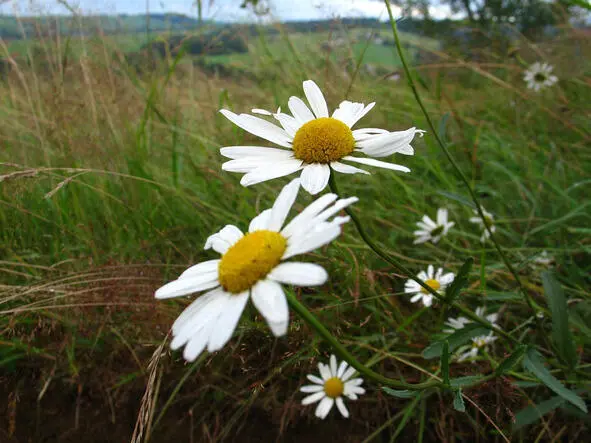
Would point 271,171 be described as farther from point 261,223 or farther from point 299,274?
point 299,274

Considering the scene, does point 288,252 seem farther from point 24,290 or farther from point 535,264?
point 535,264

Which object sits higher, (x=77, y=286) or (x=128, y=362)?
(x=77, y=286)

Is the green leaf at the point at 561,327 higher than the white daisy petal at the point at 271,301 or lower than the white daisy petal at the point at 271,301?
lower

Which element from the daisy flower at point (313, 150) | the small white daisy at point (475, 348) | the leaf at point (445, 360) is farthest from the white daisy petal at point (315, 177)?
the small white daisy at point (475, 348)

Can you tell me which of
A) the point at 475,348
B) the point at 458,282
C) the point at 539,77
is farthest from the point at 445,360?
the point at 539,77

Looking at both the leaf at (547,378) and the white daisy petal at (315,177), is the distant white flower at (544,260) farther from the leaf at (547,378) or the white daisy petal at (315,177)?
the white daisy petal at (315,177)

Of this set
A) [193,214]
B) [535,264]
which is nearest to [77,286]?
[193,214]

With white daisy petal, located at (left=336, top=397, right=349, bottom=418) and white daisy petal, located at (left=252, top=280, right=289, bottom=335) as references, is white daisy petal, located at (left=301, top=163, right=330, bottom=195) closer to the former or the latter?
white daisy petal, located at (left=252, top=280, right=289, bottom=335)
